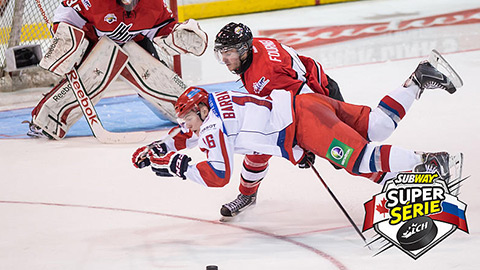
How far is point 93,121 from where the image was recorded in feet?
15.7

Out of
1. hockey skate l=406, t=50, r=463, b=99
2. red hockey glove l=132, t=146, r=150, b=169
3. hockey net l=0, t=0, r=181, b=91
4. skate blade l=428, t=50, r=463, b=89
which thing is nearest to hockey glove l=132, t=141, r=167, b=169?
red hockey glove l=132, t=146, r=150, b=169

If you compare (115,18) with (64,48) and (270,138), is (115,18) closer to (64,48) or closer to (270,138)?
(64,48)

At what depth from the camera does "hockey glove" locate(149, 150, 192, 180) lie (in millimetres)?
2910

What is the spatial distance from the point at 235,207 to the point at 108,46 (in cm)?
190

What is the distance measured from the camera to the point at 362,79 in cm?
604

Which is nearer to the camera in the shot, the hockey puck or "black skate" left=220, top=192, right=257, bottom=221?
the hockey puck

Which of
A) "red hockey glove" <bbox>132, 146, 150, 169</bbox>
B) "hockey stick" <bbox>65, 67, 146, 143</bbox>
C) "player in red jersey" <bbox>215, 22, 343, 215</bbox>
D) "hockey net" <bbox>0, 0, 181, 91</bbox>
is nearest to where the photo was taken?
"red hockey glove" <bbox>132, 146, 150, 169</bbox>

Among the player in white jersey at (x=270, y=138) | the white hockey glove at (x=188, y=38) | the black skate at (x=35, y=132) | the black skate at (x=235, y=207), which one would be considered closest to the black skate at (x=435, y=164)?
the player in white jersey at (x=270, y=138)

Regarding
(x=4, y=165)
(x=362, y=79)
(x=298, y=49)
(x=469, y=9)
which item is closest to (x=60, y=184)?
(x=4, y=165)

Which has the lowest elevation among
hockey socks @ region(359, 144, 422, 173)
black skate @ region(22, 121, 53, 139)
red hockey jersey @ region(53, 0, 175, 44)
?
black skate @ region(22, 121, 53, 139)

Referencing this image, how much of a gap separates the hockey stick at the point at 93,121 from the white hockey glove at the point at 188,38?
570mm

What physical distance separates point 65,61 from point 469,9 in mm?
6076

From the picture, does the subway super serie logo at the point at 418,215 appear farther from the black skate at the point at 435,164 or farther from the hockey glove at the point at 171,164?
the hockey glove at the point at 171,164

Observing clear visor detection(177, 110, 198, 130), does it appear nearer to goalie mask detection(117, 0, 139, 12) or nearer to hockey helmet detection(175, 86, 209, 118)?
hockey helmet detection(175, 86, 209, 118)
